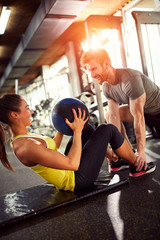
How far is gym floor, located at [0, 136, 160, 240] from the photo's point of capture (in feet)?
3.35

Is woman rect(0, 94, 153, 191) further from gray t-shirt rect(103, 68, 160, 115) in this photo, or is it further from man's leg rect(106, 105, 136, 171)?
gray t-shirt rect(103, 68, 160, 115)

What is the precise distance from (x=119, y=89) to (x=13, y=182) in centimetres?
143

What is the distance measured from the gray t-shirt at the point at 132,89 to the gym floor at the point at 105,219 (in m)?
0.77

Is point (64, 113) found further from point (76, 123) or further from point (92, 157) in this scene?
point (92, 157)

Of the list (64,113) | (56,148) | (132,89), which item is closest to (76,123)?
(64,113)

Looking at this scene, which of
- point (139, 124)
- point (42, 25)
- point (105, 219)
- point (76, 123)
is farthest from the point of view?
point (42, 25)

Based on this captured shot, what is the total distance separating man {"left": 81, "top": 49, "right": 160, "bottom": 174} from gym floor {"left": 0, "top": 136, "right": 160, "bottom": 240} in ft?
1.32

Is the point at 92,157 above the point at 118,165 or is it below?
above

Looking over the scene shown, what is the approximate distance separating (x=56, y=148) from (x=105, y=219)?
0.53m

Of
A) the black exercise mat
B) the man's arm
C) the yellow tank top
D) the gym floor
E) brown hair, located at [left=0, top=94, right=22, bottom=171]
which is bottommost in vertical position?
the gym floor

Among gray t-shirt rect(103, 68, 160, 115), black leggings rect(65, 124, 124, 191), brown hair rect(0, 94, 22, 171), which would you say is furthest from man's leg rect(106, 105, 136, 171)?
brown hair rect(0, 94, 22, 171)

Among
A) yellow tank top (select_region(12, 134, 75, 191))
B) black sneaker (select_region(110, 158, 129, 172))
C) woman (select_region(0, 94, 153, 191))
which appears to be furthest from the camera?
black sneaker (select_region(110, 158, 129, 172))

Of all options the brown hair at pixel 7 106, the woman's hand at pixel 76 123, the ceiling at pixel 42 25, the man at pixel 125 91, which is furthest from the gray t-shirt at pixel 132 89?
the ceiling at pixel 42 25

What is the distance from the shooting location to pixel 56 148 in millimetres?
1443
